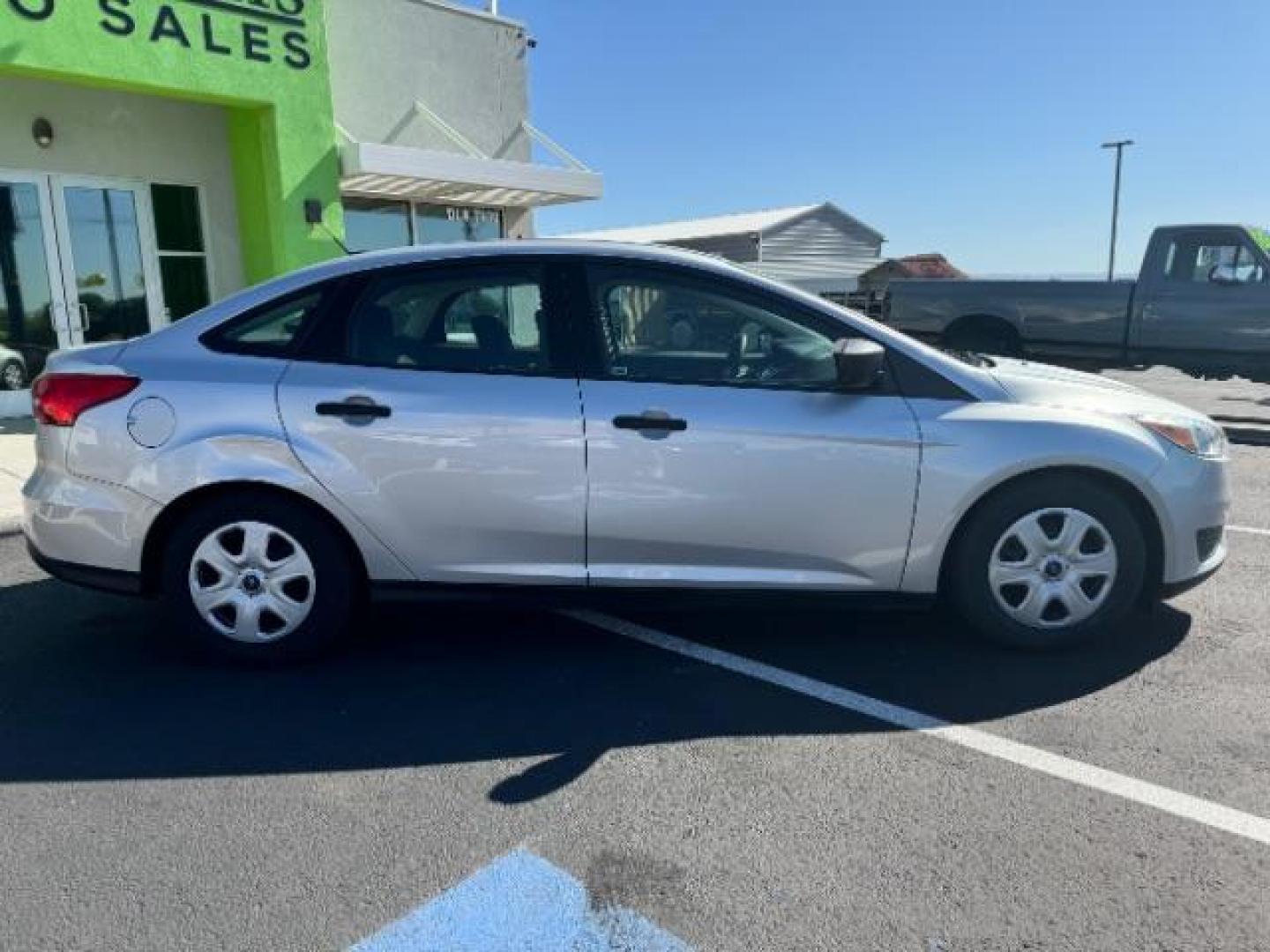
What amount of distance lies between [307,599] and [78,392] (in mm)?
1145

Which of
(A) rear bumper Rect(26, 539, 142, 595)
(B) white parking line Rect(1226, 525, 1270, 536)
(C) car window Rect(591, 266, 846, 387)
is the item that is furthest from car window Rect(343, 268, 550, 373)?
(B) white parking line Rect(1226, 525, 1270, 536)

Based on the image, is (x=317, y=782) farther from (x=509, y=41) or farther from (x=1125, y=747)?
(x=509, y=41)

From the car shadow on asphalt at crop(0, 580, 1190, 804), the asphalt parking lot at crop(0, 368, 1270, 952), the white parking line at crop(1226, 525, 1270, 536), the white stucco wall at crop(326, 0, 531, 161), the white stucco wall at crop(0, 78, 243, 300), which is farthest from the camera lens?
the white stucco wall at crop(326, 0, 531, 161)

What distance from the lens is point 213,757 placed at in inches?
119

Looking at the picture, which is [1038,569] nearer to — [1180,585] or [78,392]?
[1180,585]

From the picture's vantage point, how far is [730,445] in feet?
11.3

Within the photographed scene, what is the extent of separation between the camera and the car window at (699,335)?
3529 mm

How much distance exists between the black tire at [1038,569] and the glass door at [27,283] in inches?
386

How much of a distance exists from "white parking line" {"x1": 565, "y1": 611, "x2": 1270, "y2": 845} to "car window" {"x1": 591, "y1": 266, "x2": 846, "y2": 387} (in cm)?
110

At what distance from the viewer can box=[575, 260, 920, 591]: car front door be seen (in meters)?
3.45

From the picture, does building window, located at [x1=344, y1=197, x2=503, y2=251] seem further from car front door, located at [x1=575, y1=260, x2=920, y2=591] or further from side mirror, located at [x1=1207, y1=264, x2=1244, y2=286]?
car front door, located at [x1=575, y1=260, x2=920, y2=591]

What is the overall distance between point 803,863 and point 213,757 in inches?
74.3

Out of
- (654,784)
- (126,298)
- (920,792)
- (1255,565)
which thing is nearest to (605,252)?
(654,784)

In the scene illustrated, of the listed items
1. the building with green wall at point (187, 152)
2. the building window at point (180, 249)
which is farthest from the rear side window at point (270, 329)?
the building window at point (180, 249)
